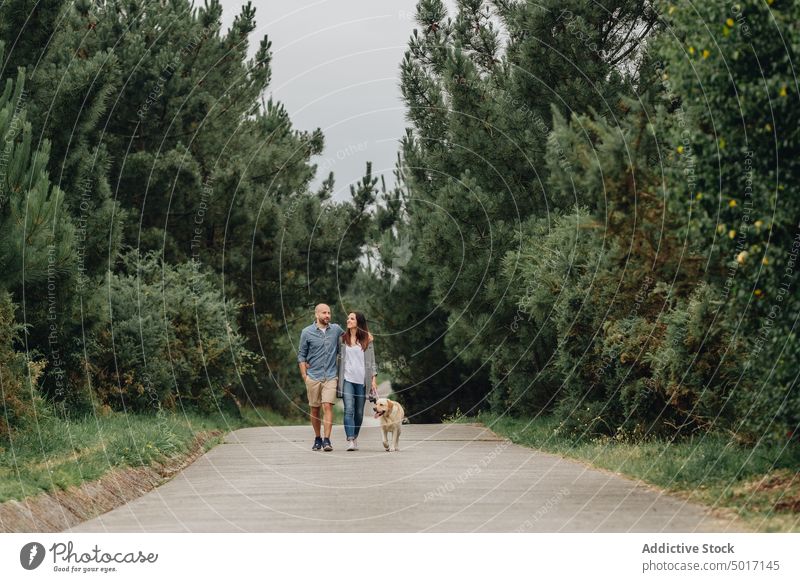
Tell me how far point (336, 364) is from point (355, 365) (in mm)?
392

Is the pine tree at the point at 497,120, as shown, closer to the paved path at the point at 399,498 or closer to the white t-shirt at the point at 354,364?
the white t-shirt at the point at 354,364

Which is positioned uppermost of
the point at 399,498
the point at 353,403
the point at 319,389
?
the point at 319,389

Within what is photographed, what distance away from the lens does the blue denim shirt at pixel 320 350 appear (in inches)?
685

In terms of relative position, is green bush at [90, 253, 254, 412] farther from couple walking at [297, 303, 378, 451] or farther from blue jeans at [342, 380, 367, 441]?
blue jeans at [342, 380, 367, 441]

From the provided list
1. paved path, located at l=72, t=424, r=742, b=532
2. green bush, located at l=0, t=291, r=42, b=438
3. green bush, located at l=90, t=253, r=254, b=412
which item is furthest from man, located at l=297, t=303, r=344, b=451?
green bush, located at l=90, t=253, r=254, b=412

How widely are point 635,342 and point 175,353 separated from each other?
1191cm

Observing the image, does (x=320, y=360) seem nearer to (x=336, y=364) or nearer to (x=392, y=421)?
(x=336, y=364)

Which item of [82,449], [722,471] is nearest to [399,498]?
[722,471]

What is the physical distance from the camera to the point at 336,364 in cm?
1797

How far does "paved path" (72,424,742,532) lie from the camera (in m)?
9.61

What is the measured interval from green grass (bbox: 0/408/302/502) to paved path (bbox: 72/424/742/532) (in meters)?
0.60

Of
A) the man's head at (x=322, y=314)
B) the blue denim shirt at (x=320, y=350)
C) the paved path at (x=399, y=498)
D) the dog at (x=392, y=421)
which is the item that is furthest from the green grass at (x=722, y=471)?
the man's head at (x=322, y=314)

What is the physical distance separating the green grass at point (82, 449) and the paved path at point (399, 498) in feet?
1.96
